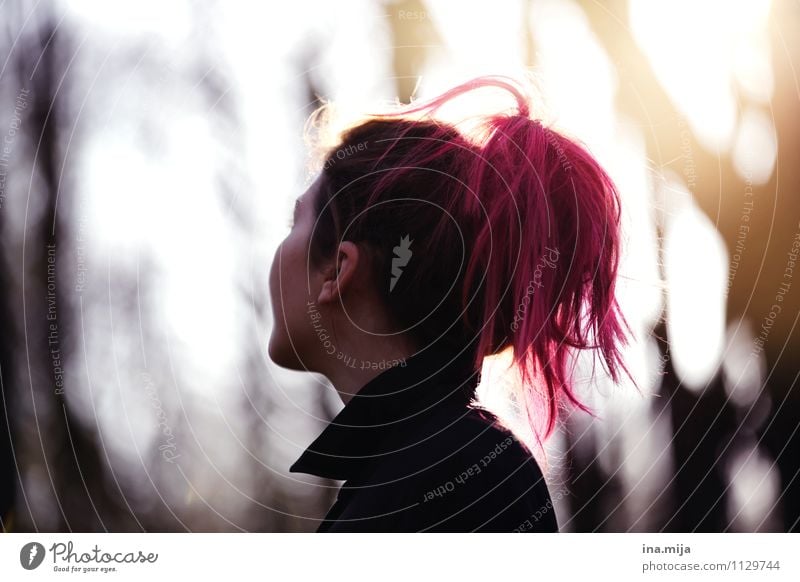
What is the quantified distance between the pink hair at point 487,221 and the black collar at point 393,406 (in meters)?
0.03

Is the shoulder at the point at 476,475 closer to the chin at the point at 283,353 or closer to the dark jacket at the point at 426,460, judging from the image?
the dark jacket at the point at 426,460

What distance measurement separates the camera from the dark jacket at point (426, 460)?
2.45 feet

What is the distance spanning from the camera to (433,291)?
82 centimetres

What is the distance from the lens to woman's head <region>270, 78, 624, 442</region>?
821 millimetres

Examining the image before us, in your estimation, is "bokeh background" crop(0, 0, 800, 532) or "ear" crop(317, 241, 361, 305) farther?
"bokeh background" crop(0, 0, 800, 532)

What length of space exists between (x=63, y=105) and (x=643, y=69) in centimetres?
86

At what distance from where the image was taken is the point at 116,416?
129 cm

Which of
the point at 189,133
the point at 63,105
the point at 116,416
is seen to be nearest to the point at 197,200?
the point at 189,133

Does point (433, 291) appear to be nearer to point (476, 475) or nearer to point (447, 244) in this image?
point (447, 244)
